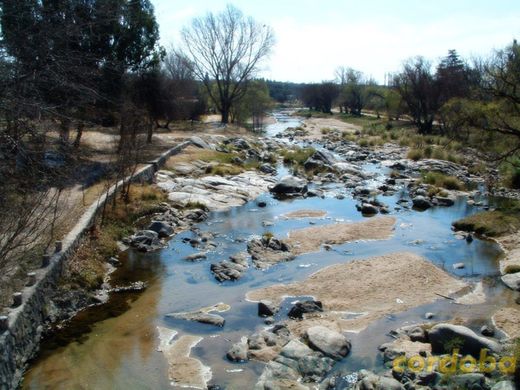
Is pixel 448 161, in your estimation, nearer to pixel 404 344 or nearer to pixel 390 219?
pixel 390 219

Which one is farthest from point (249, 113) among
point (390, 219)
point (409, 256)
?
point (409, 256)

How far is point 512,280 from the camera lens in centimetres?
1525

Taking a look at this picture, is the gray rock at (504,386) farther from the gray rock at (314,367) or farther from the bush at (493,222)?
the bush at (493,222)

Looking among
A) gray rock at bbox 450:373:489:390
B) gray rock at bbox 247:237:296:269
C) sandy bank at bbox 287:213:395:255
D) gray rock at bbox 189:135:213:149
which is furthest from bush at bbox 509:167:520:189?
gray rock at bbox 450:373:489:390

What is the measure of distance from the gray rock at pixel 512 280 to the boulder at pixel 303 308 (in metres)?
5.88

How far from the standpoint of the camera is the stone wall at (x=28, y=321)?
9.46m

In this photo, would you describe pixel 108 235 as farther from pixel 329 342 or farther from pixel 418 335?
pixel 418 335


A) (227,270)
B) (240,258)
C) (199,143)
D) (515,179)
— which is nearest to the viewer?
(227,270)

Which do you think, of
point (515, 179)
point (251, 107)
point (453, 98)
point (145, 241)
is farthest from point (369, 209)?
point (251, 107)

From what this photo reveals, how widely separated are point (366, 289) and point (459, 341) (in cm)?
445

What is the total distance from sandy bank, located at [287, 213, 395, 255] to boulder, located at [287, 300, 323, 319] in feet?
15.7

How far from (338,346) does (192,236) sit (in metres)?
10.1

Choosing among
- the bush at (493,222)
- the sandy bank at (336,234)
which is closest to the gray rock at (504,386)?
the sandy bank at (336,234)

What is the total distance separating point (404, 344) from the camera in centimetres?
1144
